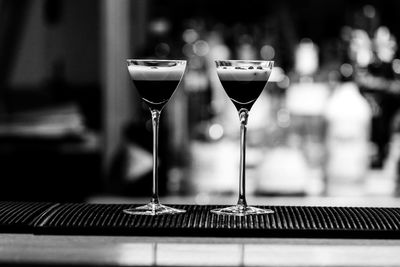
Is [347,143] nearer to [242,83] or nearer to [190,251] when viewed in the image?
[242,83]

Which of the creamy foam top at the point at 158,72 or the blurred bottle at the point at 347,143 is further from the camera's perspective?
the blurred bottle at the point at 347,143

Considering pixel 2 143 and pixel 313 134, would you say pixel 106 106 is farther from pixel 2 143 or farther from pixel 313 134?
pixel 313 134

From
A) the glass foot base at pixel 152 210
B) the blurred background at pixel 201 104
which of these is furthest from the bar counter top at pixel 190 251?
the blurred background at pixel 201 104

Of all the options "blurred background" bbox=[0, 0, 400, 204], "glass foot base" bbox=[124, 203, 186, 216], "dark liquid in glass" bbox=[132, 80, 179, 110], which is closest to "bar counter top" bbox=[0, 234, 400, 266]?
"glass foot base" bbox=[124, 203, 186, 216]

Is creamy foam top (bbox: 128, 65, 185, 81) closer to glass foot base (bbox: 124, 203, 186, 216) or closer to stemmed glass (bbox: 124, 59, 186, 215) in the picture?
stemmed glass (bbox: 124, 59, 186, 215)

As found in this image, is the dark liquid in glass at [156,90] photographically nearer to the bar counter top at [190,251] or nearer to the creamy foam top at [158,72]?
the creamy foam top at [158,72]
